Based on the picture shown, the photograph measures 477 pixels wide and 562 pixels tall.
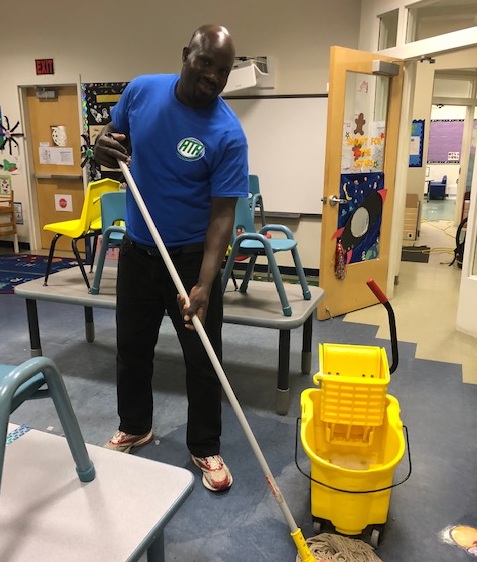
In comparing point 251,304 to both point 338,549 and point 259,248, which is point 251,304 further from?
point 338,549

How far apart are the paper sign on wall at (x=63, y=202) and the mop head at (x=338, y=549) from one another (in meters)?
5.24

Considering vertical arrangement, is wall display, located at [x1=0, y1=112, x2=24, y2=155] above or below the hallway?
above

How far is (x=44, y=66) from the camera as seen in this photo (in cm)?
564

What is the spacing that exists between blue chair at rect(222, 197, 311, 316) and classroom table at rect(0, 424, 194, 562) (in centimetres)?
132

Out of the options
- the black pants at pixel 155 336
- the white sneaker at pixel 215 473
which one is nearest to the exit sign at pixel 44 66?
the black pants at pixel 155 336

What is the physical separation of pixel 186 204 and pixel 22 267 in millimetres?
4120

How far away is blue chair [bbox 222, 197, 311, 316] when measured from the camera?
2.44 metres

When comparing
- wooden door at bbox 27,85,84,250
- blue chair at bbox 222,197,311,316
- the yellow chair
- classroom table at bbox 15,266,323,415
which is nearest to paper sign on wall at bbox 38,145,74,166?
wooden door at bbox 27,85,84,250

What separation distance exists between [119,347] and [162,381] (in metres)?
0.88

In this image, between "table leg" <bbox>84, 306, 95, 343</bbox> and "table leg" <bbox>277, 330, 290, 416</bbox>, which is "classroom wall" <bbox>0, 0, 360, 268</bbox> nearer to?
"table leg" <bbox>84, 306, 95, 343</bbox>

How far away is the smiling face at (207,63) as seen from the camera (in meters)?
1.48

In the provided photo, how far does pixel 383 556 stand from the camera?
5.31ft

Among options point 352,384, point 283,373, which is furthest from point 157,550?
point 283,373

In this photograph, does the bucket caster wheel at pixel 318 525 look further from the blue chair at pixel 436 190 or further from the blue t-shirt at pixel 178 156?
the blue chair at pixel 436 190
